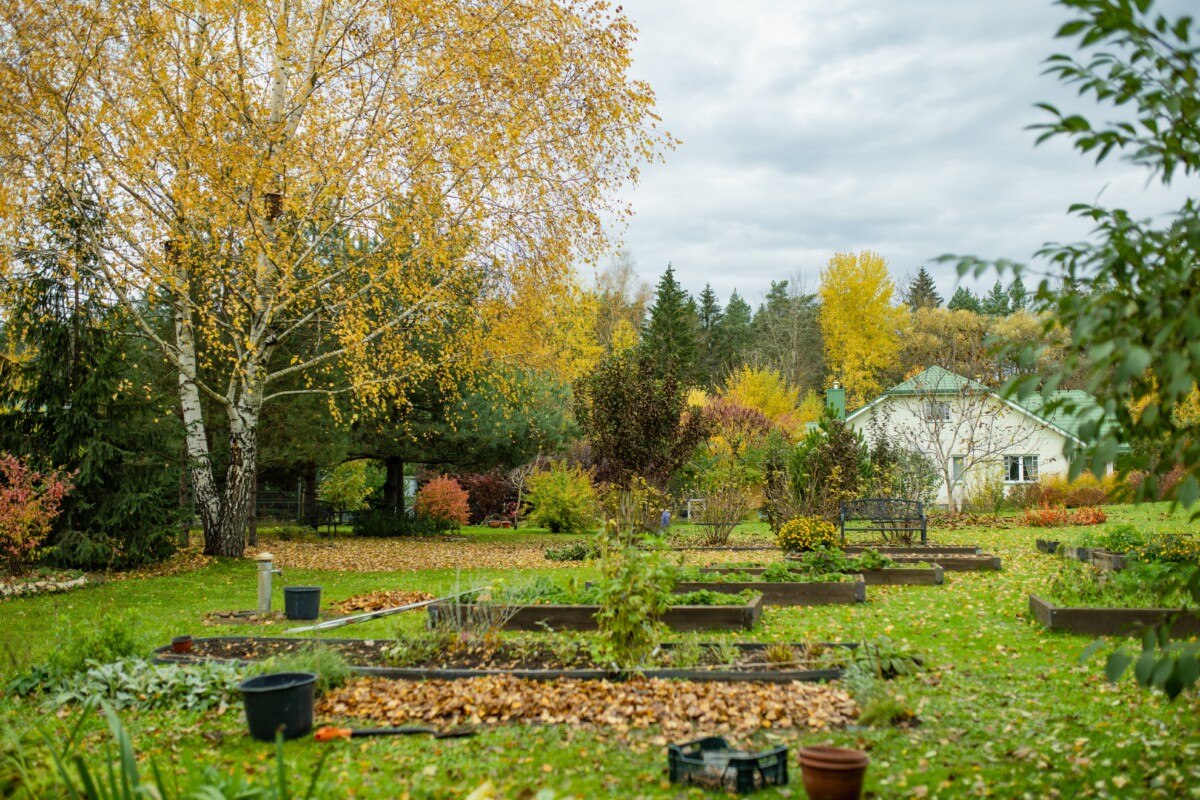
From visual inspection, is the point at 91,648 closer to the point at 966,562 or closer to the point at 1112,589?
the point at 1112,589

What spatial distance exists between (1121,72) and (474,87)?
11.9 m

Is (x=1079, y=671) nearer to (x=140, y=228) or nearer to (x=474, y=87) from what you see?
(x=474, y=87)

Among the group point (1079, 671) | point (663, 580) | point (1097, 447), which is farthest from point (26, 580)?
point (1097, 447)

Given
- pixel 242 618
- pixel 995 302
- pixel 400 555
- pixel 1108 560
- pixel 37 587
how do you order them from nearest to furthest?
pixel 242 618, pixel 37 587, pixel 1108 560, pixel 400 555, pixel 995 302

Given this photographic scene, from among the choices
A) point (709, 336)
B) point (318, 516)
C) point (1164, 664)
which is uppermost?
point (709, 336)

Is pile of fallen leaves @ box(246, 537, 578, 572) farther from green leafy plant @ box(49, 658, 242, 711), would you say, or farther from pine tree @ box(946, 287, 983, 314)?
pine tree @ box(946, 287, 983, 314)

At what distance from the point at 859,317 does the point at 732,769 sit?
40.9 meters

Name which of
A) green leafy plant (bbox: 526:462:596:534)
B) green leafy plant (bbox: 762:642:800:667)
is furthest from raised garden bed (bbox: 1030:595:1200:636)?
green leafy plant (bbox: 526:462:596:534)

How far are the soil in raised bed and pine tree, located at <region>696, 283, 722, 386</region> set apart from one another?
39652 mm

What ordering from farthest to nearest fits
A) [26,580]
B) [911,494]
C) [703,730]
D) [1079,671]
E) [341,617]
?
[911,494], [26,580], [341,617], [1079,671], [703,730]

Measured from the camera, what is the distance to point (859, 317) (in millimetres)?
42562

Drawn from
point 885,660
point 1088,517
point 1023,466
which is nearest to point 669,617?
point 885,660

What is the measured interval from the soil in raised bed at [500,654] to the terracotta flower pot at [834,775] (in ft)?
7.27

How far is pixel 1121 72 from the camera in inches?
108
